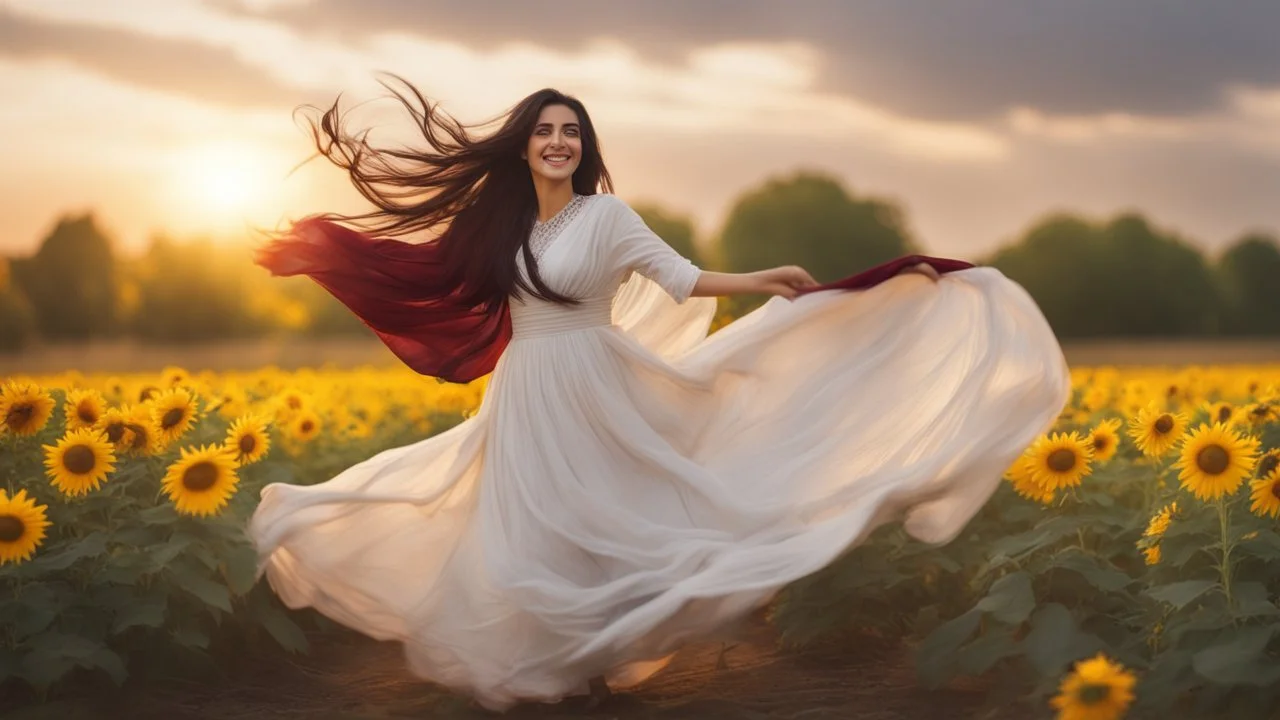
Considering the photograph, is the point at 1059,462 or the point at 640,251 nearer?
the point at 640,251

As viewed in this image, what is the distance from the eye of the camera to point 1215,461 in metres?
4.23

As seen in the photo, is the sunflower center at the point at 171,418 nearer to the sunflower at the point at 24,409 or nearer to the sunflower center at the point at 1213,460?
the sunflower at the point at 24,409

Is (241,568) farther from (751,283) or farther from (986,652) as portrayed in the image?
(986,652)

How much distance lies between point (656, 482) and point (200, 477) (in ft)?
5.87

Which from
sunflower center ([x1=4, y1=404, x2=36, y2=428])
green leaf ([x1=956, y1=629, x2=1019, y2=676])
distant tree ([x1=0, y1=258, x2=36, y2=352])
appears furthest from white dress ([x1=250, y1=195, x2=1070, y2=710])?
distant tree ([x1=0, y1=258, x2=36, y2=352])

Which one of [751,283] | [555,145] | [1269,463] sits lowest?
[1269,463]

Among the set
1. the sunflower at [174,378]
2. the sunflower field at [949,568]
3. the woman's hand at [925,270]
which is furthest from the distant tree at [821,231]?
the woman's hand at [925,270]

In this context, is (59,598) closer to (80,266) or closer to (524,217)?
(524,217)

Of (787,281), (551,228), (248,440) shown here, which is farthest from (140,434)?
(787,281)

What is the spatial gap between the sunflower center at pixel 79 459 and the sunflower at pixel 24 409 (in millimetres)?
426

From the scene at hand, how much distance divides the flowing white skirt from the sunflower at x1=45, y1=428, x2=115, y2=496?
2.19ft

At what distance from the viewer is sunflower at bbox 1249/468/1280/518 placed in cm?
417

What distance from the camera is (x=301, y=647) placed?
521 centimetres

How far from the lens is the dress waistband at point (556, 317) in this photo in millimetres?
4664
